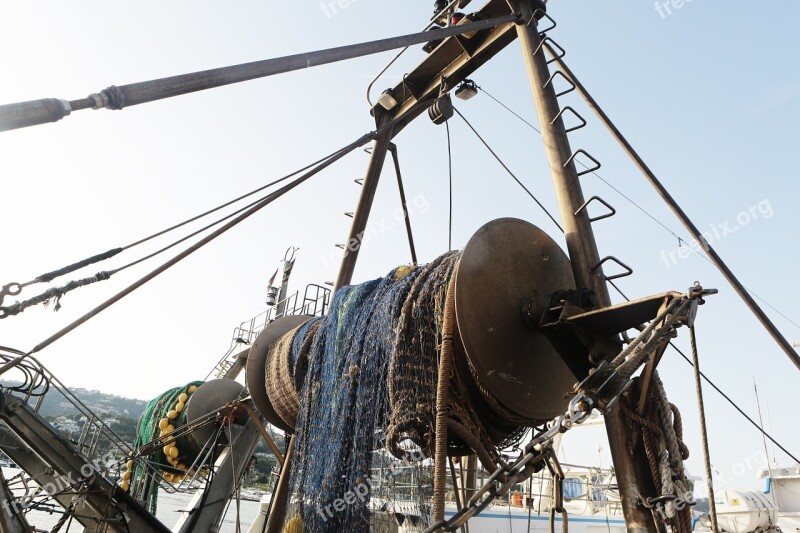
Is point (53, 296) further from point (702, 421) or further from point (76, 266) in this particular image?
point (702, 421)

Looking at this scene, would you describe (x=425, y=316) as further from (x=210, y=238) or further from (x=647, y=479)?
(x=210, y=238)

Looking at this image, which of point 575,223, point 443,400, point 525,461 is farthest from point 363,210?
point 525,461

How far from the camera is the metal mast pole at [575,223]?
329 centimetres

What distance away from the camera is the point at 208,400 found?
1004 cm

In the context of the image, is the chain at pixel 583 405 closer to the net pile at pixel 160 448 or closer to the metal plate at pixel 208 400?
the metal plate at pixel 208 400

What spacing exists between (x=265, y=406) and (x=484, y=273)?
12.6 feet

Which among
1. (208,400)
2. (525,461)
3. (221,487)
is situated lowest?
(525,461)

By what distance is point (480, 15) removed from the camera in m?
5.69

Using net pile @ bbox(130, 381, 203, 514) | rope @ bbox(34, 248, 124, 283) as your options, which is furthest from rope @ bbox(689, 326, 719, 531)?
net pile @ bbox(130, 381, 203, 514)

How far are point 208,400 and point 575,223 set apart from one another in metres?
8.01

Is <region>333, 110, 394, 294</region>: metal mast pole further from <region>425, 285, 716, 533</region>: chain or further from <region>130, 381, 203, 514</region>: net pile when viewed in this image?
<region>130, 381, 203, 514</region>: net pile

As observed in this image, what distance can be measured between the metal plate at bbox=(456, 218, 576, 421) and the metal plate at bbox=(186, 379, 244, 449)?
710 centimetres

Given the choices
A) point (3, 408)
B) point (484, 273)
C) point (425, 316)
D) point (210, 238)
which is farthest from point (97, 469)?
point (484, 273)

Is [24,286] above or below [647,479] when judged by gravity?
above
